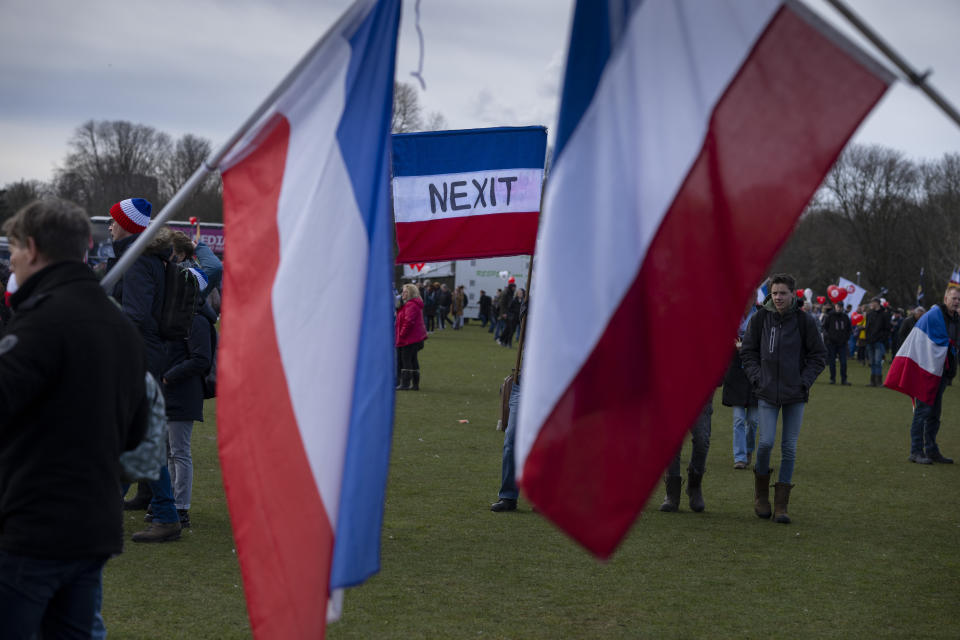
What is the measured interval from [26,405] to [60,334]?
0.22 metres

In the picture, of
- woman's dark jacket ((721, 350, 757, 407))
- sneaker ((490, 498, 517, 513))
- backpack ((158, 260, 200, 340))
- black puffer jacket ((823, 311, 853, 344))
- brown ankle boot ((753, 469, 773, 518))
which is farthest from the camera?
black puffer jacket ((823, 311, 853, 344))

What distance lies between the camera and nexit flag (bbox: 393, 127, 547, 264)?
829cm

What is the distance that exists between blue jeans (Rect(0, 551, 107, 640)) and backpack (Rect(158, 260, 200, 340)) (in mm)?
4172

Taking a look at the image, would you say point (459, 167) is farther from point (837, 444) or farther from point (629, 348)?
point (837, 444)

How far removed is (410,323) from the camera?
60.0 ft

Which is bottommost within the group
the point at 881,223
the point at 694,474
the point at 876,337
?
the point at 694,474

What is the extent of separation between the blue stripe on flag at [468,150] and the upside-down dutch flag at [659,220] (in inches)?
206

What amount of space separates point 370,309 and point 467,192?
5.08 meters

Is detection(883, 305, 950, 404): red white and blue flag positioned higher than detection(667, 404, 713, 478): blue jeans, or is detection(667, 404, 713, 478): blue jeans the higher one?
detection(883, 305, 950, 404): red white and blue flag

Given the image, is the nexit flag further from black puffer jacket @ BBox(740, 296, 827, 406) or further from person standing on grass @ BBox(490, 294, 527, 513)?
black puffer jacket @ BBox(740, 296, 827, 406)

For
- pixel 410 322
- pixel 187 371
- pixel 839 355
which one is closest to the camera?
pixel 187 371

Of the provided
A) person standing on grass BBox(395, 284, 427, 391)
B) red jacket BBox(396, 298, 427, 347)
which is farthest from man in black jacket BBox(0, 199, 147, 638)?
red jacket BBox(396, 298, 427, 347)

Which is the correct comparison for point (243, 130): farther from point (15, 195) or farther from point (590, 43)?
point (15, 195)

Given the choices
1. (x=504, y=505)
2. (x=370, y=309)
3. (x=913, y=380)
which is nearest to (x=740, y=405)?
(x=913, y=380)
